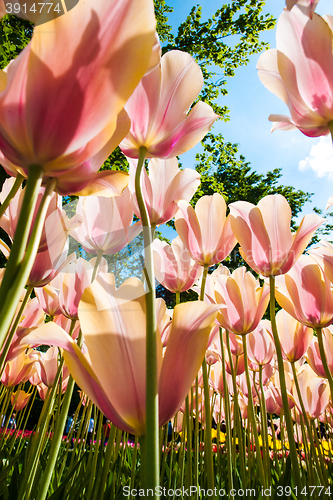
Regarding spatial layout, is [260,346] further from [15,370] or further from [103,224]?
[15,370]

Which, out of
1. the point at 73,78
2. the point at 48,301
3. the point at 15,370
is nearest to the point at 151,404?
the point at 73,78

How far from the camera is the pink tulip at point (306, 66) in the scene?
1.50 feet

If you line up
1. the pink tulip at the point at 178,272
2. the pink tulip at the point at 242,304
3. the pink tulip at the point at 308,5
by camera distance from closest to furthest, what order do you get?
1. the pink tulip at the point at 308,5
2. the pink tulip at the point at 242,304
3. the pink tulip at the point at 178,272

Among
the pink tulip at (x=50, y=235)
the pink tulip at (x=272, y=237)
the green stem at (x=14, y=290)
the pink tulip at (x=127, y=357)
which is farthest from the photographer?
the pink tulip at (x=272, y=237)

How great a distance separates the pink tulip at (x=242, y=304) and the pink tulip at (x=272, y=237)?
0.16m

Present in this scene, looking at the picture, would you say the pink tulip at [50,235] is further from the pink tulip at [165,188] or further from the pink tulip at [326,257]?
the pink tulip at [326,257]

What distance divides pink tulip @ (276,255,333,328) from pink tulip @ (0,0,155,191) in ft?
2.23

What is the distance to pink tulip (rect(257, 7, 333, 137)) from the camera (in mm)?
456

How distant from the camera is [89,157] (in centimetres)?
29

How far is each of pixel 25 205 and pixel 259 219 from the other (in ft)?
2.06

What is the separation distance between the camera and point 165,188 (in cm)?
80

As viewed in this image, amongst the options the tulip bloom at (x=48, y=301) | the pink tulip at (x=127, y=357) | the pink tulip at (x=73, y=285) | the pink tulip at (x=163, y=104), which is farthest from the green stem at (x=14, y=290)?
the tulip bloom at (x=48, y=301)

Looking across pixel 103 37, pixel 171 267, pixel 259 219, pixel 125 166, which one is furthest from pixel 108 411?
pixel 125 166

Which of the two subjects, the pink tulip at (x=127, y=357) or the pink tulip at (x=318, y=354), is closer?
the pink tulip at (x=127, y=357)
